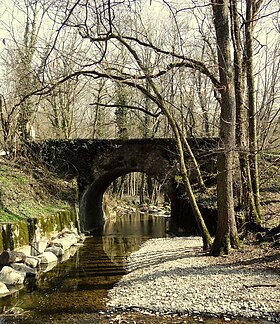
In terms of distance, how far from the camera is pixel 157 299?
7.57m

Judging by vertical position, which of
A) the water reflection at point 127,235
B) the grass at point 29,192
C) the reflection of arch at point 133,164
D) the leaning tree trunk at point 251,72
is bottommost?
the water reflection at point 127,235

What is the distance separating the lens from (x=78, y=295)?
8.68 metres

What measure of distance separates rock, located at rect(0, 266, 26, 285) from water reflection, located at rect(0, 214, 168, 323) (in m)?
0.29

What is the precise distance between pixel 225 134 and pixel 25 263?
6.21m

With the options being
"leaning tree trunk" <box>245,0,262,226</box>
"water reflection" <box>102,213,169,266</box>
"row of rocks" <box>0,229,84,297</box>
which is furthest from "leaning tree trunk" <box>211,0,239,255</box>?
"row of rocks" <box>0,229,84,297</box>

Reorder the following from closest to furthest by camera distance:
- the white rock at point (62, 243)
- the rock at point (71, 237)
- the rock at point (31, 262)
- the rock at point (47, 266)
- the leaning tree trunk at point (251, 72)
→ the rock at point (31, 262) → the rock at point (47, 266) → the leaning tree trunk at point (251, 72) → the white rock at point (62, 243) → the rock at point (71, 237)

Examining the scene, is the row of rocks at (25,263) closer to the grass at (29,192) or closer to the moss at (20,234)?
the moss at (20,234)

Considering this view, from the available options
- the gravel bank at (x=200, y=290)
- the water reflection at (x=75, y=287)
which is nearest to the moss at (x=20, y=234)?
the water reflection at (x=75, y=287)

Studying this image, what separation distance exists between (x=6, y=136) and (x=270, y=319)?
15183 millimetres

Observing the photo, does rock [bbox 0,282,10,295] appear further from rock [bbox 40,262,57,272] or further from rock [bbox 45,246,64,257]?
rock [bbox 45,246,64,257]

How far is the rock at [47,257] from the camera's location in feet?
41.8

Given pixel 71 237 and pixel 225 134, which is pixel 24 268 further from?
pixel 225 134

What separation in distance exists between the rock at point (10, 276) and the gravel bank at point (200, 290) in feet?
7.89

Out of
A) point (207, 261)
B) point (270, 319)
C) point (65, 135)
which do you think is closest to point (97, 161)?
point (65, 135)
